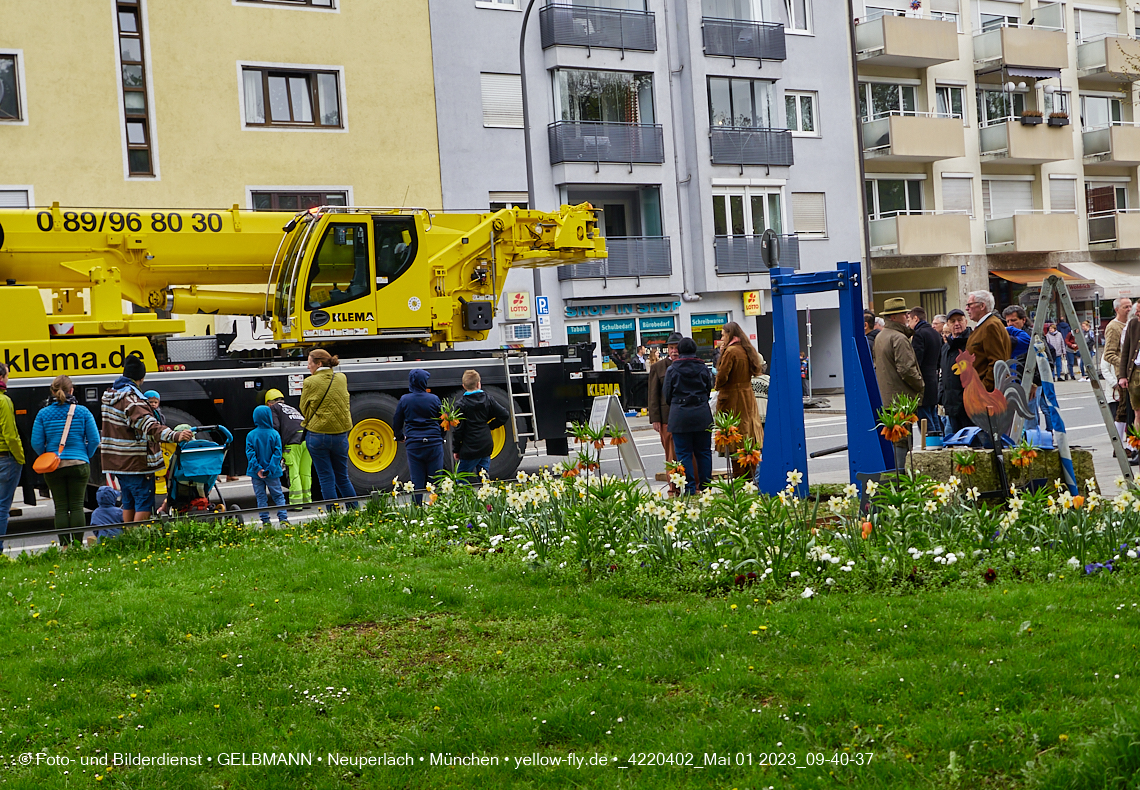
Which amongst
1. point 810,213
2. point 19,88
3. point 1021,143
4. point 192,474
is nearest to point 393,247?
point 192,474

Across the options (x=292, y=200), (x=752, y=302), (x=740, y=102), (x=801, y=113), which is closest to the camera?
(x=292, y=200)

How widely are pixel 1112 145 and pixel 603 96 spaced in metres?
20.5

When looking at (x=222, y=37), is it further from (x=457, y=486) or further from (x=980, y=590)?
(x=980, y=590)

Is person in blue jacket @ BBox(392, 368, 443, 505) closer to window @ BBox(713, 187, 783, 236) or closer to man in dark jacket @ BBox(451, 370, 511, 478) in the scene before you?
man in dark jacket @ BBox(451, 370, 511, 478)

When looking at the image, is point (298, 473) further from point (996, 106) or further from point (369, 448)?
point (996, 106)

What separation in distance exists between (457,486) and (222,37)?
20463 mm

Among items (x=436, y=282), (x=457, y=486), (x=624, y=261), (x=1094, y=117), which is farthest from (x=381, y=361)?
(x=1094, y=117)

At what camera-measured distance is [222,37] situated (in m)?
26.7

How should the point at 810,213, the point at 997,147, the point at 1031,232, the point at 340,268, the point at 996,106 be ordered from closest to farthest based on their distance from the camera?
the point at 340,268, the point at 810,213, the point at 1031,232, the point at 997,147, the point at 996,106

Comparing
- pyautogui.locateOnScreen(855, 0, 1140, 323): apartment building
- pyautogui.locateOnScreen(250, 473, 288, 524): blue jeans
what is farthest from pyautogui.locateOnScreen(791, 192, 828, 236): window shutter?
pyautogui.locateOnScreen(250, 473, 288, 524): blue jeans

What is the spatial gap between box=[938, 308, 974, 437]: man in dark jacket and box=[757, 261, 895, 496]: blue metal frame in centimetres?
254

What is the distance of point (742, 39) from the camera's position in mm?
34000

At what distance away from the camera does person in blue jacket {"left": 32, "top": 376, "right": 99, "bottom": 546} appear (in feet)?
34.7

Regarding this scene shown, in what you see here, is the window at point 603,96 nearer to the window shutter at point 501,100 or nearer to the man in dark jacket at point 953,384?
the window shutter at point 501,100
